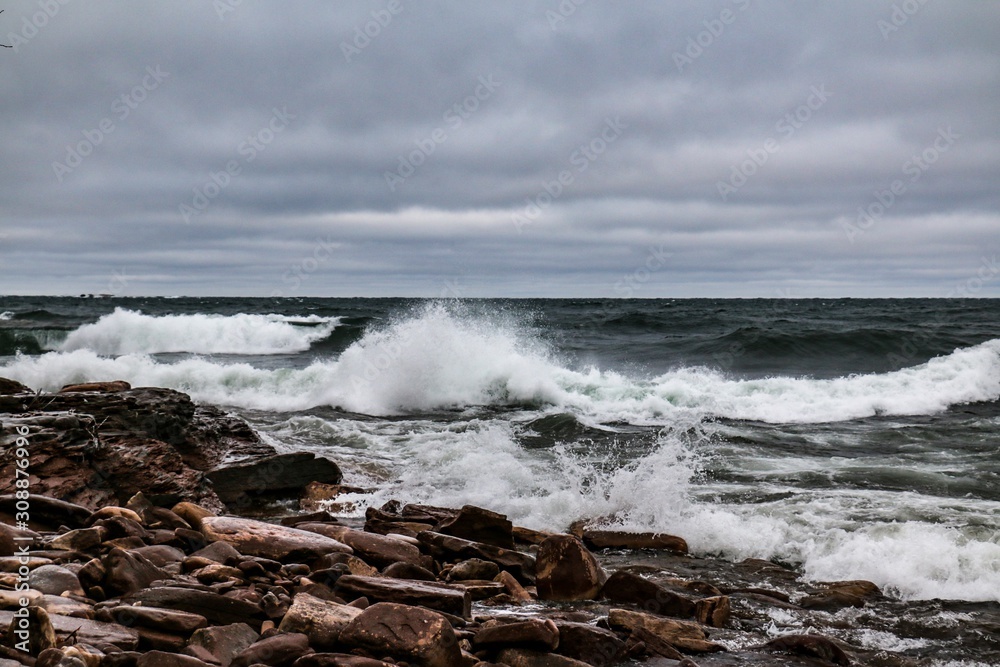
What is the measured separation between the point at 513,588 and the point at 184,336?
30.8m

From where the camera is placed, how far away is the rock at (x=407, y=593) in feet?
15.9

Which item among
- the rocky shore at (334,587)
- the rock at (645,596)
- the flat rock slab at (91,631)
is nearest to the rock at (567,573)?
the rocky shore at (334,587)

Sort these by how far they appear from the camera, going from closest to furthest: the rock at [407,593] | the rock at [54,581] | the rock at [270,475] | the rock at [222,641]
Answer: the rock at [222,641], the rock at [54,581], the rock at [407,593], the rock at [270,475]

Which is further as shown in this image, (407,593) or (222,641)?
(407,593)

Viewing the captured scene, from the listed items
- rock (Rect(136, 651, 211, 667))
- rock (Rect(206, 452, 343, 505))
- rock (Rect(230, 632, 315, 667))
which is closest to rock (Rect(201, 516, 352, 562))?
rock (Rect(230, 632, 315, 667))

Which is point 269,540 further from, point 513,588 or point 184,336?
point 184,336

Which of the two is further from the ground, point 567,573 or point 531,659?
point 531,659

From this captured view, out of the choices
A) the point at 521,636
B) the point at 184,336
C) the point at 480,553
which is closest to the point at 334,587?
the point at 521,636

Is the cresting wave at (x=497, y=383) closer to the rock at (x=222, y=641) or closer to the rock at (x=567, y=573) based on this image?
the rock at (x=567, y=573)

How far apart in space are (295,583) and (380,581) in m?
0.57

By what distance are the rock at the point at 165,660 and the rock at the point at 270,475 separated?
18.8 ft

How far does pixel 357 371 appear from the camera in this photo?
750 inches

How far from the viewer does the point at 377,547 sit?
6309 millimetres

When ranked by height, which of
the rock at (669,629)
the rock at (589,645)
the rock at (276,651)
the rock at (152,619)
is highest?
the rock at (152,619)
